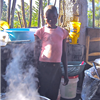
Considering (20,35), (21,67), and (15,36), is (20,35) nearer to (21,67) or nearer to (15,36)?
(15,36)

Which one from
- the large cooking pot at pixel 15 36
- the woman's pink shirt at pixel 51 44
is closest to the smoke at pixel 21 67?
the large cooking pot at pixel 15 36

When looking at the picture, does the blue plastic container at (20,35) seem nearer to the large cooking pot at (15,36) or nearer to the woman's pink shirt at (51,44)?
the large cooking pot at (15,36)

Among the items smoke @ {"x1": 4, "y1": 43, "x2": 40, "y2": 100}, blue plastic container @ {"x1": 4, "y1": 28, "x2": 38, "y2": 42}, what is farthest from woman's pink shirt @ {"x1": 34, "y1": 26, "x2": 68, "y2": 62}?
smoke @ {"x1": 4, "y1": 43, "x2": 40, "y2": 100}

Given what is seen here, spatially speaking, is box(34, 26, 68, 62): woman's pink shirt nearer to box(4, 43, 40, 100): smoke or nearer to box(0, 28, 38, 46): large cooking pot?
box(0, 28, 38, 46): large cooking pot

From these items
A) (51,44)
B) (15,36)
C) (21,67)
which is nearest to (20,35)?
(15,36)

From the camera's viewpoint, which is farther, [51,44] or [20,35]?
[20,35]

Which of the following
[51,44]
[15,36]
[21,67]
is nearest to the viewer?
[51,44]

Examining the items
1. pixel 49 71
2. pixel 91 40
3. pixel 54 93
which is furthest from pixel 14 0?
pixel 91 40

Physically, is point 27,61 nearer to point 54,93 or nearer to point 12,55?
point 12,55

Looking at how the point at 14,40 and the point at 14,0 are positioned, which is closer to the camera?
the point at 14,40

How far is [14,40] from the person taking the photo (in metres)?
2.37

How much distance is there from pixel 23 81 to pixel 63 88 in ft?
3.64

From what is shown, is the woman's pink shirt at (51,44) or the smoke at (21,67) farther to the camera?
the smoke at (21,67)

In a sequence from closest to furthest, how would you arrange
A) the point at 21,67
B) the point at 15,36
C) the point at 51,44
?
the point at 51,44 < the point at 15,36 < the point at 21,67
